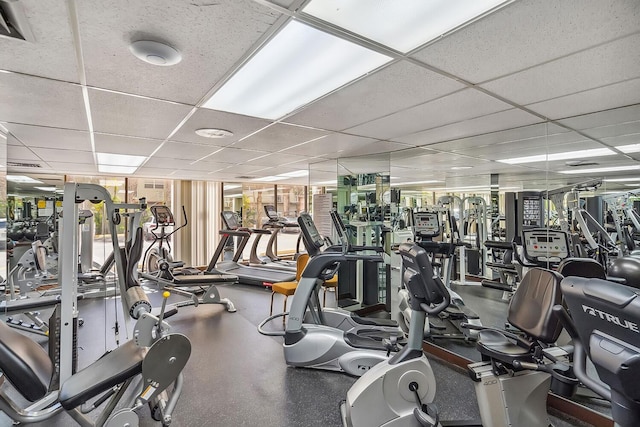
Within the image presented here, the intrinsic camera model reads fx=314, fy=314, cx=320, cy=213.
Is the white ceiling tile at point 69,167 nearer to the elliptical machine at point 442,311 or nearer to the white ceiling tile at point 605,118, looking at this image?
the elliptical machine at point 442,311

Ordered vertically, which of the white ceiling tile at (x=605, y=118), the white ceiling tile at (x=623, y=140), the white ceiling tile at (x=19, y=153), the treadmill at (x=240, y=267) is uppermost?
the white ceiling tile at (x=19, y=153)

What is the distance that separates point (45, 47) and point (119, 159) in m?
3.60

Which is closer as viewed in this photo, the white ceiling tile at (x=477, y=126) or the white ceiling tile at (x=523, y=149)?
the white ceiling tile at (x=477, y=126)

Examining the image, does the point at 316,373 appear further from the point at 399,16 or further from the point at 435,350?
the point at 399,16

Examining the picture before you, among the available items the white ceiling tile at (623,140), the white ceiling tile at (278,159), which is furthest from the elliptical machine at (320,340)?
the white ceiling tile at (623,140)

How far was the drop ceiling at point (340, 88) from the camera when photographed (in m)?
1.27

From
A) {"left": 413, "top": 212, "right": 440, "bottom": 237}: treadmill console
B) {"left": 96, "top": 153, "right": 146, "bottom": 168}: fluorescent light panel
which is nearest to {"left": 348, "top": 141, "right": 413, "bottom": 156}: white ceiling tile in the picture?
{"left": 413, "top": 212, "right": 440, "bottom": 237}: treadmill console

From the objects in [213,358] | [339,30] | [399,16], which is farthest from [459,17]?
[213,358]

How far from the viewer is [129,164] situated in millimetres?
5164

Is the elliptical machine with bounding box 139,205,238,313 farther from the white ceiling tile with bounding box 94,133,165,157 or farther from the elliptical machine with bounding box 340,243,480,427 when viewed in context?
the elliptical machine with bounding box 340,243,480,427

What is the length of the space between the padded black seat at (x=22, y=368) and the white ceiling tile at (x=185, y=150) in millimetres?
2383

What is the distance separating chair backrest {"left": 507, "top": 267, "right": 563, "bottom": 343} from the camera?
1.73 m

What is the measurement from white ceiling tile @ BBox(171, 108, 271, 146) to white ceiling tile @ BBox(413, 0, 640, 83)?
5.31ft

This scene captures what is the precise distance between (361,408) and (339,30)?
2.01 meters
